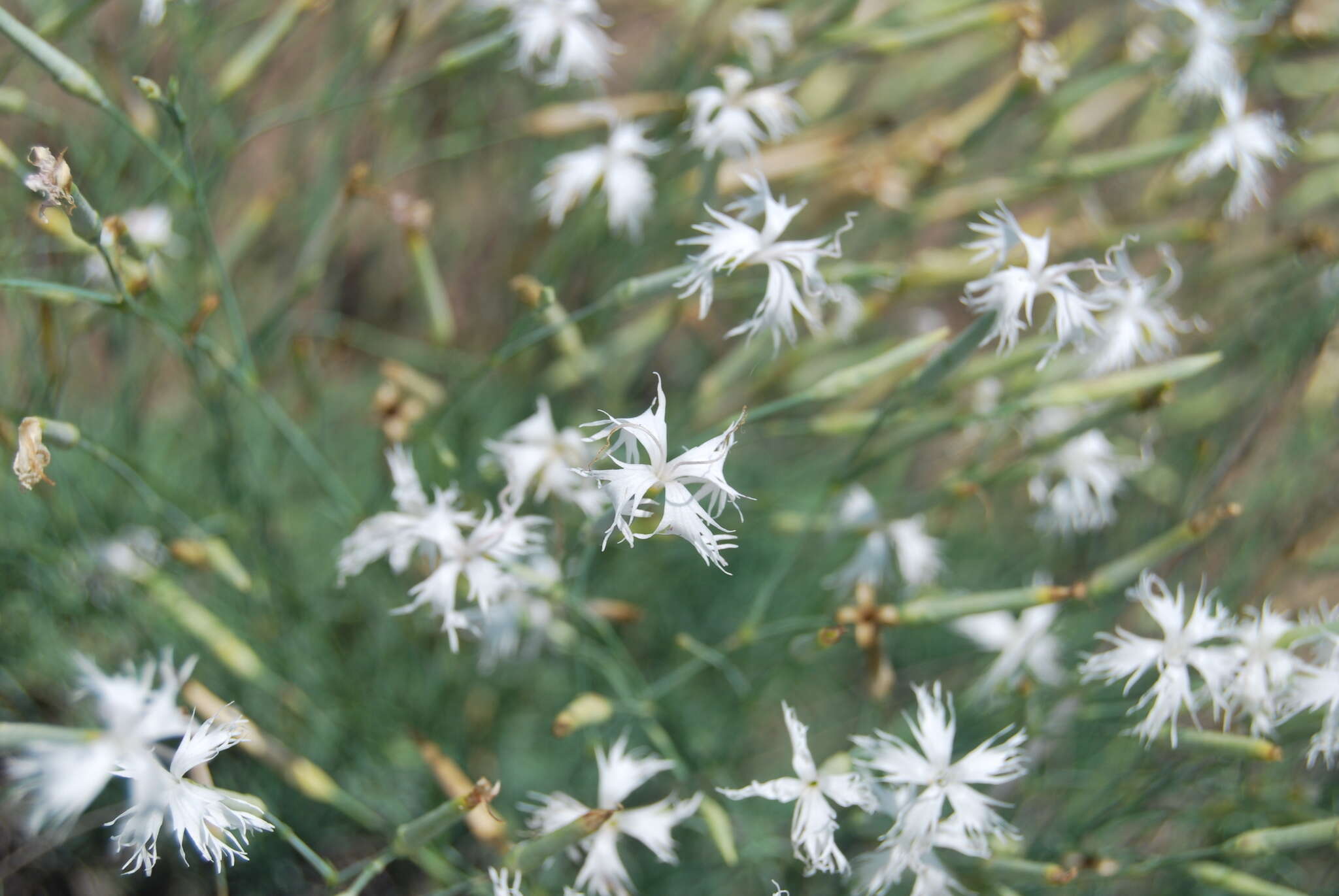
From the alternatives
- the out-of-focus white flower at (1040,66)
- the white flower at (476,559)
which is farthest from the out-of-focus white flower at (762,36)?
the white flower at (476,559)

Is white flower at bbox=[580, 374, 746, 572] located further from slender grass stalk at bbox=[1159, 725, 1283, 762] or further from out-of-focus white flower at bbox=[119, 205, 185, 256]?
out-of-focus white flower at bbox=[119, 205, 185, 256]

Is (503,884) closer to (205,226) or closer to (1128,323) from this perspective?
(205,226)

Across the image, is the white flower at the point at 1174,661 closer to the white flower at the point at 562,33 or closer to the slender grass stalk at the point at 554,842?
the slender grass stalk at the point at 554,842

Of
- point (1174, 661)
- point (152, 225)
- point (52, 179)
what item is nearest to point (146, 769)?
point (52, 179)

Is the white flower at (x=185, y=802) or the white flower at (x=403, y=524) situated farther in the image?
the white flower at (x=403, y=524)

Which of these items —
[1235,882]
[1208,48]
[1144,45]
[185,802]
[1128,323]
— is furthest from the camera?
[1144,45]

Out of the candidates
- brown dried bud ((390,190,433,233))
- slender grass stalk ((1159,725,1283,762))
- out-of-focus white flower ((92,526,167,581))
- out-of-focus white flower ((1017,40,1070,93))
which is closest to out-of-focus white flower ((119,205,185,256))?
brown dried bud ((390,190,433,233))
